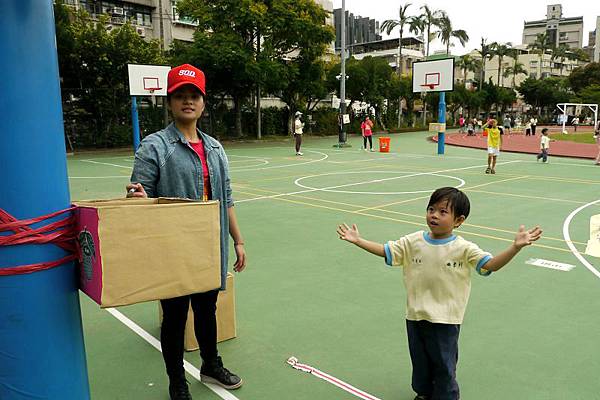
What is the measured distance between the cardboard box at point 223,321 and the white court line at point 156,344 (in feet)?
0.63

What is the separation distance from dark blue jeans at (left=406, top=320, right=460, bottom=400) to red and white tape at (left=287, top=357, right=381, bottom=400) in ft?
1.29

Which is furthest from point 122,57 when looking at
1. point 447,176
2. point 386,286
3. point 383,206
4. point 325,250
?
point 386,286

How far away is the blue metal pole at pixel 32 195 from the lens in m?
1.84

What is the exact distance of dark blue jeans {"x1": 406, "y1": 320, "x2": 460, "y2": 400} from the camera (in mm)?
2717

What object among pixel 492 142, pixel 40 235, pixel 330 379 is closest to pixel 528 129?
pixel 492 142

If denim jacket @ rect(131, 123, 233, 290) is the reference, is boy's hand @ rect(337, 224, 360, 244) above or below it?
below

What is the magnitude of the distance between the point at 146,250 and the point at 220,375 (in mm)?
1557

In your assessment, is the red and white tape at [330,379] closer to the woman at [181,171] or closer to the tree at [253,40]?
the woman at [181,171]

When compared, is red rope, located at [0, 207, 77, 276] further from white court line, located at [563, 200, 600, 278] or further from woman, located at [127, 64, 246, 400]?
white court line, located at [563, 200, 600, 278]

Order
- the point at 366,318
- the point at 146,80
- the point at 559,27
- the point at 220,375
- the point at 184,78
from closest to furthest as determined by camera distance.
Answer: the point at 184,78, the point at 220,375, the point at 366,318, the point at 146,80, the point at 559,27

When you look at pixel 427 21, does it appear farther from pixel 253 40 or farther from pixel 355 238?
pixel 355 238

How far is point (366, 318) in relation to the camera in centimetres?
432

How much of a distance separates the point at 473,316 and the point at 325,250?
95.8 inches

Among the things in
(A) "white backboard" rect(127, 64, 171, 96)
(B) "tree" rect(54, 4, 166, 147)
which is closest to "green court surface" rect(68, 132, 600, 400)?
(A) "white backboard" rect(127, 64, 171, 96)
